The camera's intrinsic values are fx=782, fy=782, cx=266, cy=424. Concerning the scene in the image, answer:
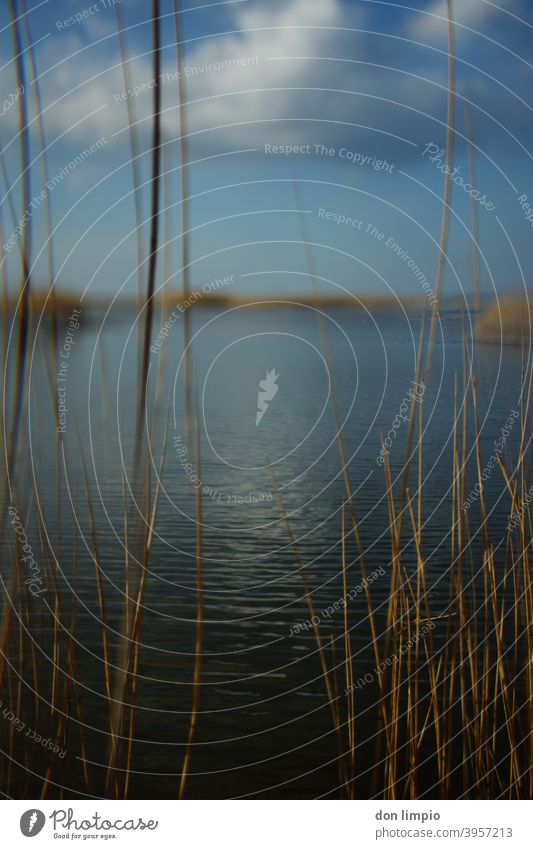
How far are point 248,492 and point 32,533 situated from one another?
297 centimetres

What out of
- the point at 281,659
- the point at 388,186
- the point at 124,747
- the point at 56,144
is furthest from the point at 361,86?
the point at 281,659

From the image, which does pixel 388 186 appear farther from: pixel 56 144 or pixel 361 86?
pixel 56 144

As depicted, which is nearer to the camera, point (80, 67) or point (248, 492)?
point (80, 67)

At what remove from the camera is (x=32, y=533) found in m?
1.70

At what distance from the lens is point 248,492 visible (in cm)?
464

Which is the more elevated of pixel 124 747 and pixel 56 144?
pixel 56 144

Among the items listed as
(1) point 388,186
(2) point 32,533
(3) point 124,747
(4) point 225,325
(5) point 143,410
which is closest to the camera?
(5) point 143,410

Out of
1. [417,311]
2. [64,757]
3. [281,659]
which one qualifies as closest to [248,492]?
[281,659]

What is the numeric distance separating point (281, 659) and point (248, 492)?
1560 millimetres

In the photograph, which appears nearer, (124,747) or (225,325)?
(124,747)

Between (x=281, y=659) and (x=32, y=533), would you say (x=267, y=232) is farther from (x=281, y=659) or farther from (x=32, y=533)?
(x=281, y=659)
